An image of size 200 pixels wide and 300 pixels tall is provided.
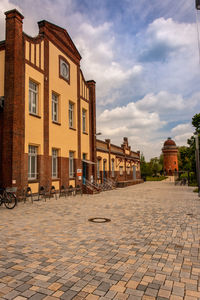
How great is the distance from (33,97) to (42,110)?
93 cm

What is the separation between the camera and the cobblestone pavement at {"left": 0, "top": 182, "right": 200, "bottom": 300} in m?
3.09

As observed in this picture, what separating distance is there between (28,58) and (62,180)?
8.12 metres

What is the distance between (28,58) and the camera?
43.7ft

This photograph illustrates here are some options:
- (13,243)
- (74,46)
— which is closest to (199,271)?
(13,243)

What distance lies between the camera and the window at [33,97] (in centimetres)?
1370

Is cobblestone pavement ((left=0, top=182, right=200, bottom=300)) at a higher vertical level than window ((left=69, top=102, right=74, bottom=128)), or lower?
lower

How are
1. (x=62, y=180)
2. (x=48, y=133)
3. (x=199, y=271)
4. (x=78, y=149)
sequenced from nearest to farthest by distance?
(x=199, y=271) → (x=48, y=133) → (x=62, y=180) → (x=78, y=149)

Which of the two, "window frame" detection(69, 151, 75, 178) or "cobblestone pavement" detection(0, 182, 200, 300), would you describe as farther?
"window frame" detection(69, 151, 75, 178)

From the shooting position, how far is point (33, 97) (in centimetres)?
1402

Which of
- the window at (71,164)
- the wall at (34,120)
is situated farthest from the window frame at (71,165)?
the wall at (34,120)

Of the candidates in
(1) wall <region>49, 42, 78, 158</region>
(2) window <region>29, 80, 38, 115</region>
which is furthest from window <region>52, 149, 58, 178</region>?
→ (2) window <region>29, 80, 38, 115</region>

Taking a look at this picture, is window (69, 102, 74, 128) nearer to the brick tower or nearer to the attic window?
the attic window

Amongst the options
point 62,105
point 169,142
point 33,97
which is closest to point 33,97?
point 33,97

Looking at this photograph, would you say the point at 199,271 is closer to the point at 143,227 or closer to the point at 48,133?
the point at 143,227
